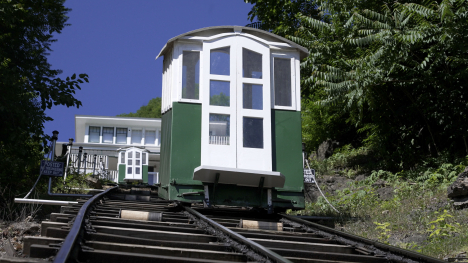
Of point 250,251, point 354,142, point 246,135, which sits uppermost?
point 354,142

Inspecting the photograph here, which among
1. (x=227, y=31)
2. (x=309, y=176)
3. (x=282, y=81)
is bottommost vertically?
(x=309, y=176)

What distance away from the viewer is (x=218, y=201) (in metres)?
7.80

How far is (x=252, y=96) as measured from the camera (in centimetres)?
838

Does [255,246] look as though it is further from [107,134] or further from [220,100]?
[107,134]

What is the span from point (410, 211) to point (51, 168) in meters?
8.23

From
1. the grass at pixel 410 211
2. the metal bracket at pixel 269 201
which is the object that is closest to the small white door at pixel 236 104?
the metal bracket at pixel 269 201

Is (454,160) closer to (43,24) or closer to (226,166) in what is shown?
(226,166)

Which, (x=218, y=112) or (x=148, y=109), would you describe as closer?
(x=218, y=112)

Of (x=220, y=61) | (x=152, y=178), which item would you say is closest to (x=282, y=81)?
(x=220, y=61)

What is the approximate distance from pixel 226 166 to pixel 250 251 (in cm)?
377

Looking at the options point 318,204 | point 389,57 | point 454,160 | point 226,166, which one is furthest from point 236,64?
point 454,160

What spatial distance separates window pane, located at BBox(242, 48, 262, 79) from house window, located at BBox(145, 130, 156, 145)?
3386cm

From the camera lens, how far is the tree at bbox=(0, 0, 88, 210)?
10383 millimetres

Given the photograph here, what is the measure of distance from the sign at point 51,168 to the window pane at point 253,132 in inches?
211
